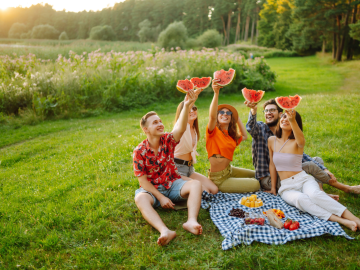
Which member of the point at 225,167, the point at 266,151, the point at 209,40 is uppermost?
the point at 209,40

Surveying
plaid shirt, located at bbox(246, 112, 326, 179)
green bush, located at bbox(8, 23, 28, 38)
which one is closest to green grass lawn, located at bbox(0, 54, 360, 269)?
plaid shirt, located at bbox(246, 112, 326, 179)

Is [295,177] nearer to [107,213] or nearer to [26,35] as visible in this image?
[107,213]

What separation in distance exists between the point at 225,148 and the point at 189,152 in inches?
24.6

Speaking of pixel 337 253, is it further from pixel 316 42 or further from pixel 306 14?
pixel 316 42

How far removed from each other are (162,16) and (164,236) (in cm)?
6286

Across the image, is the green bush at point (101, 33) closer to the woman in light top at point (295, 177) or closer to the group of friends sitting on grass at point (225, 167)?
the group of friends sitting on grass at point (225, 167)

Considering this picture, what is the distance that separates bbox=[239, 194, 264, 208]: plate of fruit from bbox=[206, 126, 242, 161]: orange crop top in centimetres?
76

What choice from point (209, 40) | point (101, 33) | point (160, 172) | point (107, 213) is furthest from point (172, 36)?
point (107, 213)

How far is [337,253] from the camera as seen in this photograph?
9.84ft

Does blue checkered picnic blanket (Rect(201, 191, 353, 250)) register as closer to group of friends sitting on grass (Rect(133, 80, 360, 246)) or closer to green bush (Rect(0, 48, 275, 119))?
group of friends sitting on grass (Rect(133, 80, 360, 246))

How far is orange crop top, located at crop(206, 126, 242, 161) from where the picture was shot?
4.50 meters

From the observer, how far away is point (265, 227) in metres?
3.42

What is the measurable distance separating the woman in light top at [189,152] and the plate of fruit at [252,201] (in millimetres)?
488

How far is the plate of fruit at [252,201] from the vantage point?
417 centimetres
